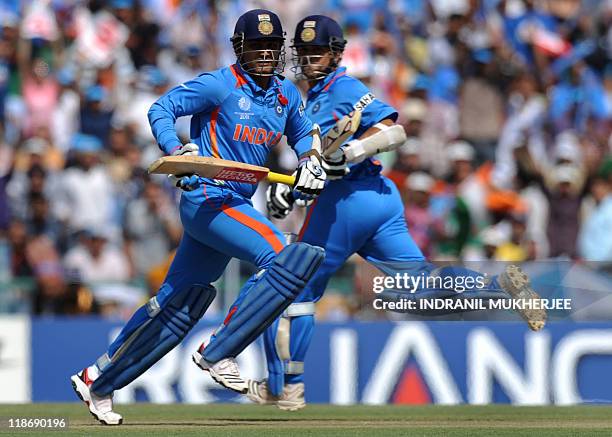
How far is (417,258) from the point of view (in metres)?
9.09

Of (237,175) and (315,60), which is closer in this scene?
(237,175)

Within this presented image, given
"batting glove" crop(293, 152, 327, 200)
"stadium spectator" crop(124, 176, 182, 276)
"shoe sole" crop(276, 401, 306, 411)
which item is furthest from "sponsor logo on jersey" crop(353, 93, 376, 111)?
"stadium spectator" crop(124, 176, 182, 276)

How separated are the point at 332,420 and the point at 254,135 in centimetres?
192

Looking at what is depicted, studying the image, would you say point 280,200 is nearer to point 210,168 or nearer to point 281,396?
point 281,396

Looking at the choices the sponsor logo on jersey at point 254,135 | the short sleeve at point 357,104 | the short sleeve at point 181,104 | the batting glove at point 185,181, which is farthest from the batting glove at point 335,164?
the batting glove at point 185,181

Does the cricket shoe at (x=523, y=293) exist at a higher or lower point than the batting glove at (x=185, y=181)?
lower

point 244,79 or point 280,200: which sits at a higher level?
point 244,79

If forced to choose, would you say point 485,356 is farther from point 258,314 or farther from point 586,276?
point 258,314

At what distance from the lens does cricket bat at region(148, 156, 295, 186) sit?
24.7 feet

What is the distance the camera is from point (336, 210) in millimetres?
9117

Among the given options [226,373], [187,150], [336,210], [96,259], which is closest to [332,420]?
[226,373]

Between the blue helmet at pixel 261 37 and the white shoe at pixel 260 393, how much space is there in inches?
85.9

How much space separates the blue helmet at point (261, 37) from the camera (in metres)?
8.12

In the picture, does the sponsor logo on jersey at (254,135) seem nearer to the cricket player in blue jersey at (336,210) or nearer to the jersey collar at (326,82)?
the cricket player in blue jersey at (336,210)
